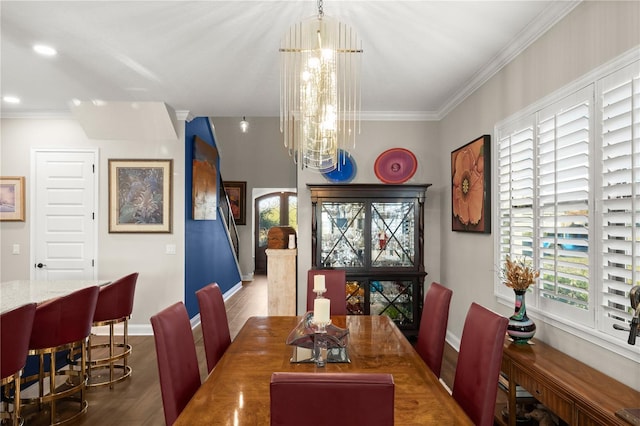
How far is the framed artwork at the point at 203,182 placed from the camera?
4.75 metres

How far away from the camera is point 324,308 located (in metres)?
1.61

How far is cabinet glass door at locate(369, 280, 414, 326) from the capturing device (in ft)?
13.6

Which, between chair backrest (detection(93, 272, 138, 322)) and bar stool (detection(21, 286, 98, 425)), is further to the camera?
chair backrest (detection(93, 272, 138, 322))

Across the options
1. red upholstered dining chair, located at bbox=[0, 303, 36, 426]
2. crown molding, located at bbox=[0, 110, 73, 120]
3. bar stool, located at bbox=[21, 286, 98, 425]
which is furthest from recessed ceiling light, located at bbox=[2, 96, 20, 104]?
red upholstered dining chair, located at bbox=[0, 303, 36, 426]

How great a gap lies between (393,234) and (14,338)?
10.8ft

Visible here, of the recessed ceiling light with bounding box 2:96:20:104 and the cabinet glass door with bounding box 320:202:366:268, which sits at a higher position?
the recessed ceiling light with bounding box 2:96:20:104

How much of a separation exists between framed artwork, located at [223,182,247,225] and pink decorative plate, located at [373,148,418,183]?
4.87 metres

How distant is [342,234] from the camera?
4.17 meters

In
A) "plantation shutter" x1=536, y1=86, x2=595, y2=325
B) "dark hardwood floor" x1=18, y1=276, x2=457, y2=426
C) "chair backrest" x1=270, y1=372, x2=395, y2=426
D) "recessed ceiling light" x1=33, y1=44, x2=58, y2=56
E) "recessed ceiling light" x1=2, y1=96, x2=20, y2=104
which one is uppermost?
"recessed ceiling light" x1=2, y1=96, x2=20, y2=104

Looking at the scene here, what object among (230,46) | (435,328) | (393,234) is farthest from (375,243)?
(230,46)

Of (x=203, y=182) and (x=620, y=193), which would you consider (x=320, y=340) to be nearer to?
(x=620, y=193)

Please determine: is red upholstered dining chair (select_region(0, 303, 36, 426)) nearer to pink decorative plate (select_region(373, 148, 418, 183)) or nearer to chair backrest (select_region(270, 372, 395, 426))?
chair backrest (select_region(270, 372, 395, 426))

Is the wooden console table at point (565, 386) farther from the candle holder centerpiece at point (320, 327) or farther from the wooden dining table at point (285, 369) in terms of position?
the candle holder centerpiece at point (320, 327)

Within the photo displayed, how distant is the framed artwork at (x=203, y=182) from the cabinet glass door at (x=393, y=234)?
2245 mm
